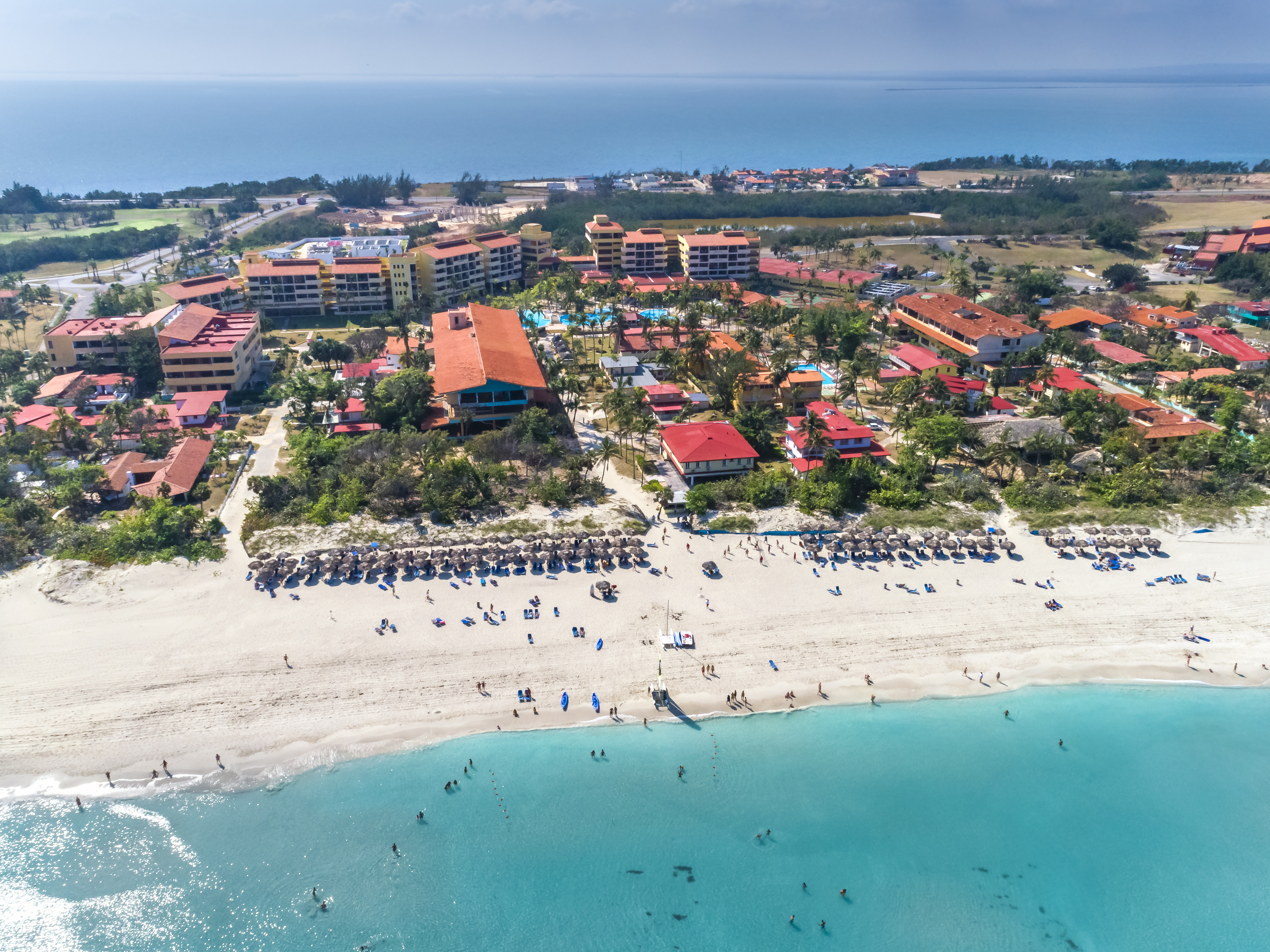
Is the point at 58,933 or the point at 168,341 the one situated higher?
the point at 168,341

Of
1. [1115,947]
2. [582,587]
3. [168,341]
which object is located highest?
[168,341]

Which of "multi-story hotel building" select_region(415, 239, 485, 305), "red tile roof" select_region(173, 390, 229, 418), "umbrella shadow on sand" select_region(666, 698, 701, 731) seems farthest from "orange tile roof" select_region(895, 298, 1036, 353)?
"red tile roof" select_region(173, 390, 229, 418)

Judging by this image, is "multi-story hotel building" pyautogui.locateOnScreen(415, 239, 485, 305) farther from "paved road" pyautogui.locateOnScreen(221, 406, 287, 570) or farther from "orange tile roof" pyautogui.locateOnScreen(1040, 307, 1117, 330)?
"orange tile roof" pyautogui.locateOnScreen(1040, 307, 1117, 330)

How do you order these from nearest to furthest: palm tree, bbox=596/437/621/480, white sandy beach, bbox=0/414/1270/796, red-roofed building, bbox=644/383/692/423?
1. white sandy beach, bbox=0/414/1270/796
2. palm tree, bbox=596/437/621/480
3. red-roofed building, bbox=644/383/692/423

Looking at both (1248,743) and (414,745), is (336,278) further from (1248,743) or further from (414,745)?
(1248,743)

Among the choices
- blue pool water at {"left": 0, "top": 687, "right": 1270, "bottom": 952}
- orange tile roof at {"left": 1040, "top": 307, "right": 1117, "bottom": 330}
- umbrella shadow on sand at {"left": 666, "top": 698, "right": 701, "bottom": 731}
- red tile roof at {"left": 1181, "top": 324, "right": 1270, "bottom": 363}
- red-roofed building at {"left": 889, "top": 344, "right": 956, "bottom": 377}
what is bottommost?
blue pool water at {"left": 0, "top": 687, "right": 1270, "bottom": 952}

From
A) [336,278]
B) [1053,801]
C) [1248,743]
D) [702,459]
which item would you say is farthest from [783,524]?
[336,278]

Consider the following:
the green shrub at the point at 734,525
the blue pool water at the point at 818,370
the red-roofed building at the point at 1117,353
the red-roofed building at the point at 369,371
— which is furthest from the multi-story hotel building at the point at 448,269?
the red-roofed building at the point at 1117,353
